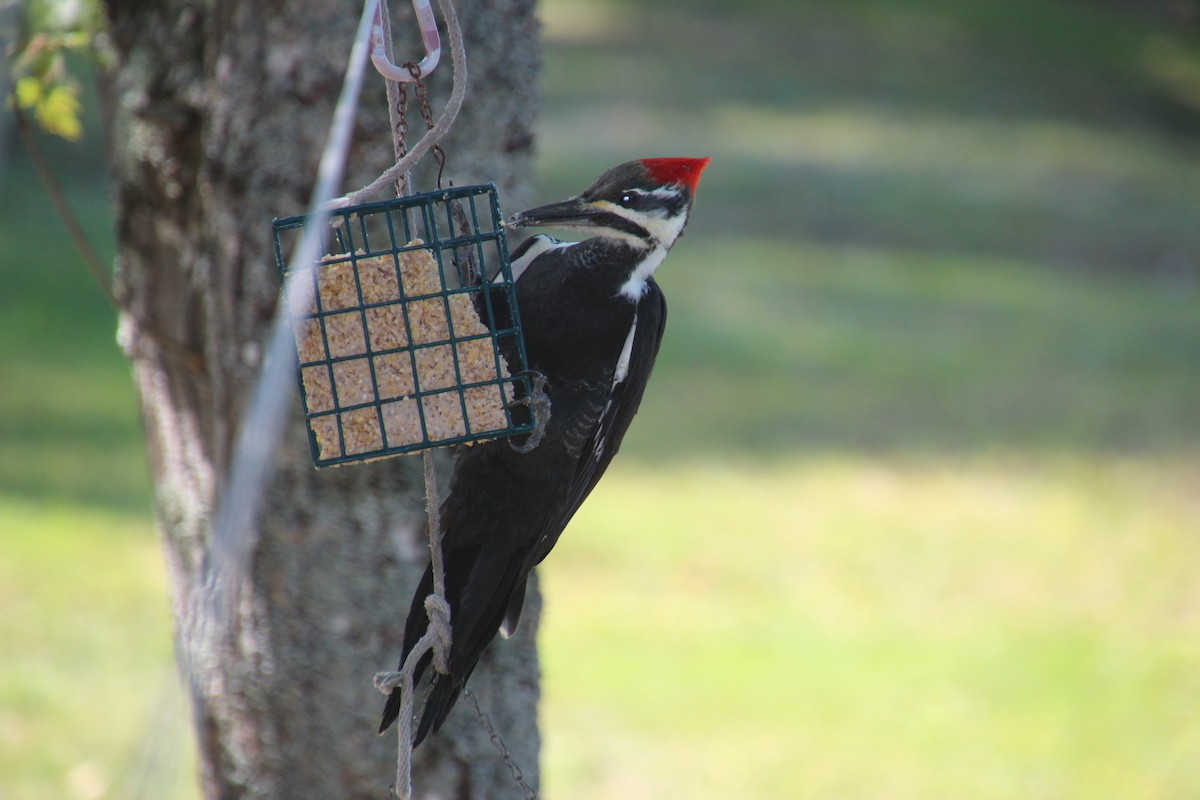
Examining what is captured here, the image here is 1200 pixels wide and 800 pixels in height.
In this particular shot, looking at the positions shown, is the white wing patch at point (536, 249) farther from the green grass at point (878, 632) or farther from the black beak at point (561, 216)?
the green grass at point (878, 632)

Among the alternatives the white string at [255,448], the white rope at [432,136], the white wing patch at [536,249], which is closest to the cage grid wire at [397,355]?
the white string at [255,448]

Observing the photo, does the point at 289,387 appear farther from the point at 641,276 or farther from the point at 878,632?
the point at 878,632

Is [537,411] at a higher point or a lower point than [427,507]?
higher

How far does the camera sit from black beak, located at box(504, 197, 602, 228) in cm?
253

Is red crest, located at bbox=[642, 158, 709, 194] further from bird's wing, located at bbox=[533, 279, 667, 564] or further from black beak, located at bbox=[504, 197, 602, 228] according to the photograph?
bird's wing, located at bbox=[533, 279, 667, 564]

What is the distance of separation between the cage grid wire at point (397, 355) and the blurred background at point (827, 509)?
0.57 metres

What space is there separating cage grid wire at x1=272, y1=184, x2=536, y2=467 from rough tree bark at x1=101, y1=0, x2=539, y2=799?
1.70 ft

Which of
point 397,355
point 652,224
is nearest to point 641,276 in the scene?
point 652,224

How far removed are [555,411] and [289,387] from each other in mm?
562

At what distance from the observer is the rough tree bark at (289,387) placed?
2846 mm

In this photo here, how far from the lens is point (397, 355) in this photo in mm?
2400

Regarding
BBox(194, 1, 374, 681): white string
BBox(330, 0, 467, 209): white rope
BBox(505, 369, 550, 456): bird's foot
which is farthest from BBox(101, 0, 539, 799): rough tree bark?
BBox(330, 0, 467, 209): white rope

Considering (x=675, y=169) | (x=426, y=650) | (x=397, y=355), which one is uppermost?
(x=675, y=169)

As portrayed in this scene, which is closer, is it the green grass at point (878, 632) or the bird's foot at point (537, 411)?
the bird's foot at point (537, 411)
